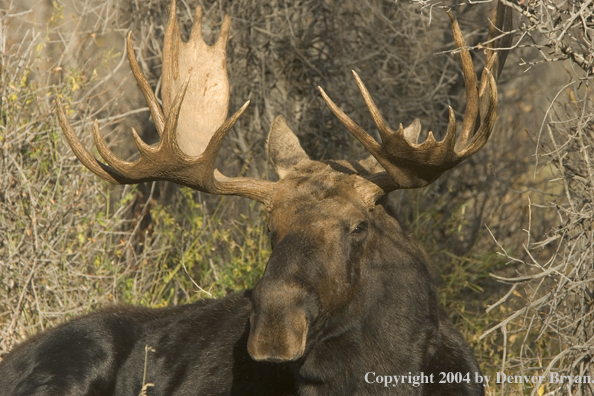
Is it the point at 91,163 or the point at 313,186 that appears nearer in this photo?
the point at 313,186

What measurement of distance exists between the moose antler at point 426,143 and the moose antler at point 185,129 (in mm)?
686

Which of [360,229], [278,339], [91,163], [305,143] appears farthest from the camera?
[305,143]

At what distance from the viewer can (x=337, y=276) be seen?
4133mm

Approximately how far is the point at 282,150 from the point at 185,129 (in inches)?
27.1

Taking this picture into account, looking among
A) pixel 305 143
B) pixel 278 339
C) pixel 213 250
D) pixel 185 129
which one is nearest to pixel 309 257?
pixel 278 339

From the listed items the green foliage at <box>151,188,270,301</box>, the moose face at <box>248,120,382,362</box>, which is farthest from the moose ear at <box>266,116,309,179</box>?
the green foliage at <box>151,188,270,301</box>

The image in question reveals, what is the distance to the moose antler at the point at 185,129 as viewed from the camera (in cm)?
445

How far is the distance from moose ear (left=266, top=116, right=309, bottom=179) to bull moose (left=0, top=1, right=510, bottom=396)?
0.03ft

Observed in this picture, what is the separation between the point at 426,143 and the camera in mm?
4078

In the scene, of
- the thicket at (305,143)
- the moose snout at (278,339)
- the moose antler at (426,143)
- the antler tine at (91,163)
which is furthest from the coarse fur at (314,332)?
the thicket at (305,143)

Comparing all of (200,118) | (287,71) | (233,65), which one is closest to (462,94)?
(287,71)

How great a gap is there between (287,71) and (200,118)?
132 inches

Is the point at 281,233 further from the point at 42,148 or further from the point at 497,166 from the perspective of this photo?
the point at 497,166

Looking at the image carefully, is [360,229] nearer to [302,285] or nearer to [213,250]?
[302,285]
